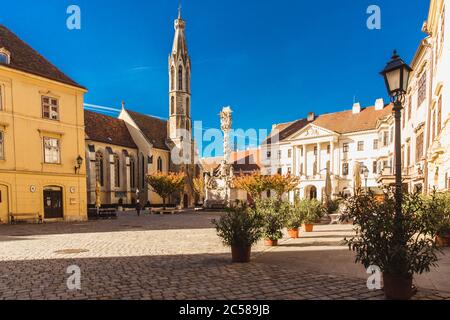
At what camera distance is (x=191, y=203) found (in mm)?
50656

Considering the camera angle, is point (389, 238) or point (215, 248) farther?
point (215, 248)

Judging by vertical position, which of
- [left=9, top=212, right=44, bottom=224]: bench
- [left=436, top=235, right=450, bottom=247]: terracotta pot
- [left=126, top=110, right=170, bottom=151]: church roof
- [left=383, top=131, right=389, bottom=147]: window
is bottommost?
[left=9, top=212, right=44, bottom=224]: bench

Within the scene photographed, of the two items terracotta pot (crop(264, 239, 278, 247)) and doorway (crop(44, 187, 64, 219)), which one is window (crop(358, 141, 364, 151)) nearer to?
terracotta pot (crop(264, 239, 278, 247))

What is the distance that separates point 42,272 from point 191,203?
145 feet

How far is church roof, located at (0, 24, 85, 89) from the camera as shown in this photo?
19828 mm

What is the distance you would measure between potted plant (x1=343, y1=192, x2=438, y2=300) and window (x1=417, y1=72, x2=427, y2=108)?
1979 centimetres

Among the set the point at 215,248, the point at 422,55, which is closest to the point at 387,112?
the point at 422,55

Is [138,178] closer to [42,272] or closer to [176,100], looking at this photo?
[176,100]

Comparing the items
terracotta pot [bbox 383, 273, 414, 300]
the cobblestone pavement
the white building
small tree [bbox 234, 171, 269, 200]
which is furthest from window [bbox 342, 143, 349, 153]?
terracotta pot [bbox 383, 273, 414, 300]

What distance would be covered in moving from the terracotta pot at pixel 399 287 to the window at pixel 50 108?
22.6 metres

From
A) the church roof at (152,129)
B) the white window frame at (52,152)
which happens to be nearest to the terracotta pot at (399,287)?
the white window frame at (52,152)

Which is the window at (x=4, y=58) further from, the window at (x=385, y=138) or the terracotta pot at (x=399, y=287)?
the window at (x=385, y=138)

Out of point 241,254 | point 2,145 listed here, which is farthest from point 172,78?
point 241,254

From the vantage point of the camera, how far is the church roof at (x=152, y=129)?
49656mm
